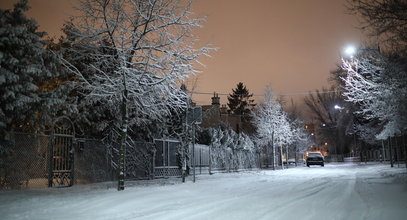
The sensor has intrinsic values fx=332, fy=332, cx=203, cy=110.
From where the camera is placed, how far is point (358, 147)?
6375 cm

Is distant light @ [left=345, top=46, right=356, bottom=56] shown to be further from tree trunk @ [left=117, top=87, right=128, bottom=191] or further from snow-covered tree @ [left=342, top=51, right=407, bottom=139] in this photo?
tree trunk @ [left=117, top=87, right=128, bottom=191]

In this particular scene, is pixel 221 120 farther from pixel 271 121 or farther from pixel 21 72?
pixel 21 72

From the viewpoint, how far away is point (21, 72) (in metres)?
11.6

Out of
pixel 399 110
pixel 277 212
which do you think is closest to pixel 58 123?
pixel 277 212

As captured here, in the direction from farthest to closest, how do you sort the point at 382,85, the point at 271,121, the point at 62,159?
the point at 271,121 < the point at 382,85 < the point at 62,159

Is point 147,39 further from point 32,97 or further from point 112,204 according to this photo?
point 112,204

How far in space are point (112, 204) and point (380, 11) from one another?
11014mm

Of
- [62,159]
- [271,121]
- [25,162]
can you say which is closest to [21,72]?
[25,162]

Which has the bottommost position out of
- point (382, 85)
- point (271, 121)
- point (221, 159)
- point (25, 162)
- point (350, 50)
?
point (221, 159)

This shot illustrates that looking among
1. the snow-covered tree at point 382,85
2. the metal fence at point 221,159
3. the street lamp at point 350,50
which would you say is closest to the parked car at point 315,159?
the metal fence at point 221,159

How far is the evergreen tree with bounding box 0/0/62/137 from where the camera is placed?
11.2 metres

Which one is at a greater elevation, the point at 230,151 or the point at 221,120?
the point at 221,120

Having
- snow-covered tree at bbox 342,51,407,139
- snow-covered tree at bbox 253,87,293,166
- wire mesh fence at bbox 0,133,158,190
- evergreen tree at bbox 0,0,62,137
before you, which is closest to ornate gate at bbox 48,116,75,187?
wire mesh fence at bbox 0,133,158,190

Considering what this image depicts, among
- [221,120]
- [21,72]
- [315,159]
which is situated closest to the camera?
[21,72]
